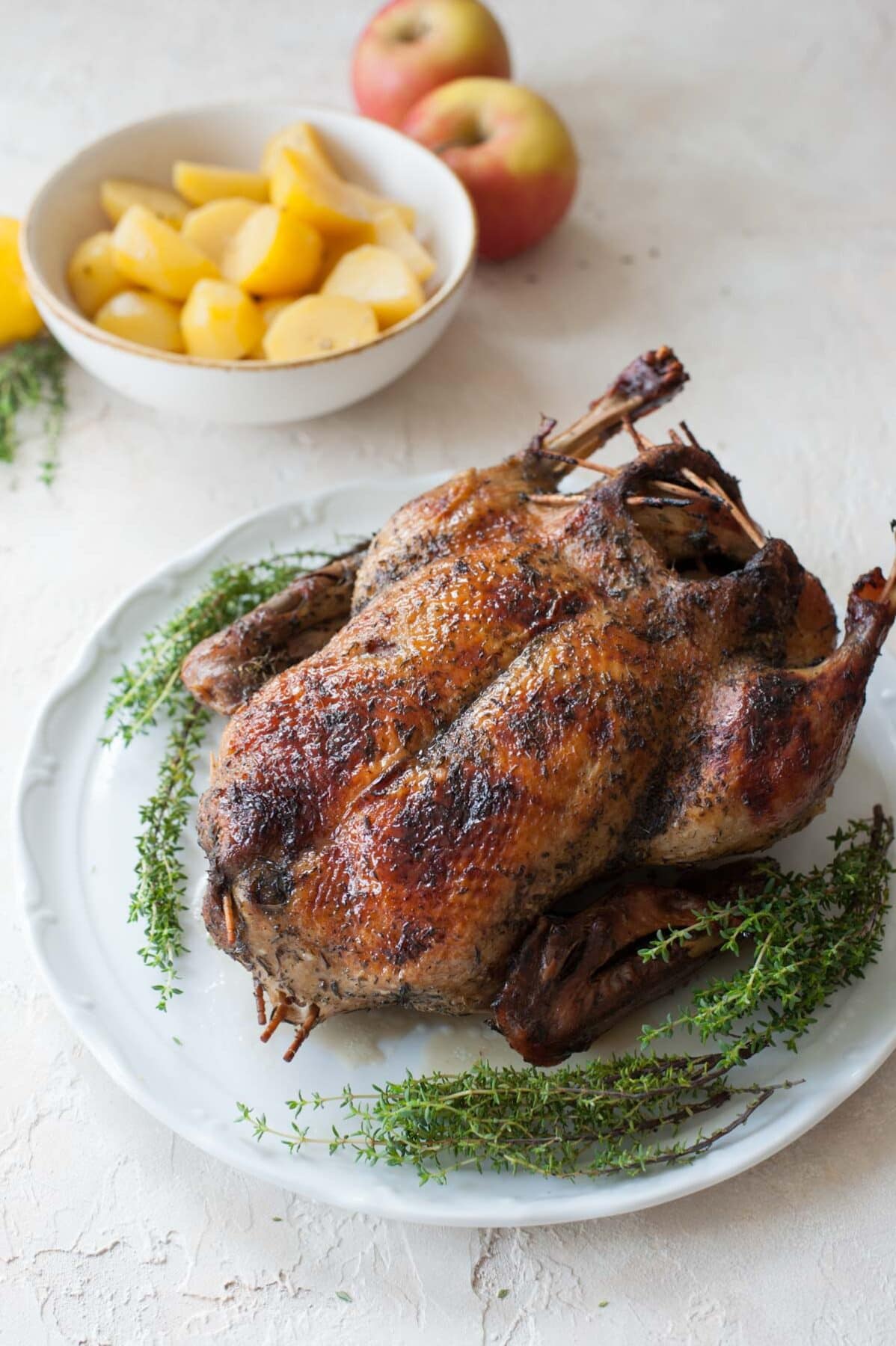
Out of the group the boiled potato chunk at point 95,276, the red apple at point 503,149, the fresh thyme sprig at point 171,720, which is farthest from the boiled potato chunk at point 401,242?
the fresh thyme sprig at point 171,720

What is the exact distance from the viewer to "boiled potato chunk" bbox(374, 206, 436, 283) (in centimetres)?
349

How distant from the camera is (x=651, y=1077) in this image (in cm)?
206

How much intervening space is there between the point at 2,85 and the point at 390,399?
2141mm

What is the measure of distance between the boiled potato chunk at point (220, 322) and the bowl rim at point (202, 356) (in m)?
0.04

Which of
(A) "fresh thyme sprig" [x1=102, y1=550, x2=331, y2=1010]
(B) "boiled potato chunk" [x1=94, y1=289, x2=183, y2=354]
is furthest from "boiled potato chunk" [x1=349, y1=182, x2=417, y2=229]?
(A) "fresh thyme sprig" [x1=102, y1=550, x2=331, y2=1010]

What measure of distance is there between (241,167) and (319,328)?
3.02 feet

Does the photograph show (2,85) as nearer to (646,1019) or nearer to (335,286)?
(335,286)

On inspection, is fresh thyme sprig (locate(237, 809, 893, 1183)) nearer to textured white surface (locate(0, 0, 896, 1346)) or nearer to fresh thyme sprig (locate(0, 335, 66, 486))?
textured white surface (locate(0, 0, 896, 1346))

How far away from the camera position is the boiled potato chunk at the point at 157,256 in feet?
10.9

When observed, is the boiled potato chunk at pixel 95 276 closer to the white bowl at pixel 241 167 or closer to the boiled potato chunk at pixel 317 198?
the white bowl at pixel 241 167

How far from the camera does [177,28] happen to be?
191 inches

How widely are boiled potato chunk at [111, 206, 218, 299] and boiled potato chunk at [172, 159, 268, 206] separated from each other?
0.26m

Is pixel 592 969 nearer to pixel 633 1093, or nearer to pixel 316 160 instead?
pixel 633 1093

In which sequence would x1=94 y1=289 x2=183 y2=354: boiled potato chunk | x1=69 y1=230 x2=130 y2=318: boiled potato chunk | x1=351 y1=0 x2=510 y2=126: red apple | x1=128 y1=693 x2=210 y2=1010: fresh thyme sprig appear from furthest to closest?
x1=351 y1=0 x2=510 y2=126: red apple
x1=69 y1=230 x2=130 y2=318: boiled potato chunk
x1=94 y1=289 x2=183 y2=354: boiled potato chunk
x1=128 y1=693 x2=210 y2=1010: fresh thyme sprig
